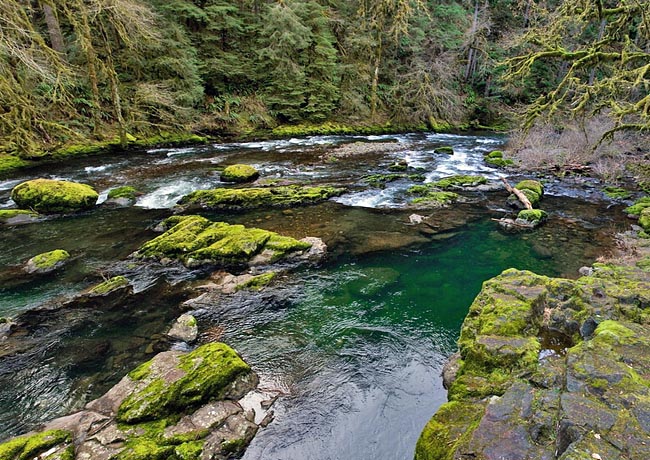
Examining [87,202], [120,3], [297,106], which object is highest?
[120,3]

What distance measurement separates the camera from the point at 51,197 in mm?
9828

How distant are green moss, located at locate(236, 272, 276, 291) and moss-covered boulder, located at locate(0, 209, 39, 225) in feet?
22.7

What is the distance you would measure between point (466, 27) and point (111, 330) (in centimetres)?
3449

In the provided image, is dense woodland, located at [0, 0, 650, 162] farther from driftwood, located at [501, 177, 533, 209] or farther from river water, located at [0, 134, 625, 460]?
river water, located at [0, 134, 625, 460]

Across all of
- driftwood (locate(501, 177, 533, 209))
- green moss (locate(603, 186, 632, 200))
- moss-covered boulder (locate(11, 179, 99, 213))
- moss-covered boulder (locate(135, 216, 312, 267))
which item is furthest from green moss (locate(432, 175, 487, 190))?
moss-covered boulder (locate(11, 179, 99, 213))

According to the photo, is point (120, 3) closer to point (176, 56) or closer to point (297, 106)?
point (176, 56)

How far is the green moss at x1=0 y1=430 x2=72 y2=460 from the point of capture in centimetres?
311

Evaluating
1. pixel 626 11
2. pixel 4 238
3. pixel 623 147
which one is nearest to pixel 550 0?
pixel 623 147

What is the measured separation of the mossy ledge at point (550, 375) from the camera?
8.04 feet

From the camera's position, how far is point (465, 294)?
6.75 meters

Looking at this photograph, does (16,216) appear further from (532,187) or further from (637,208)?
(637,208)

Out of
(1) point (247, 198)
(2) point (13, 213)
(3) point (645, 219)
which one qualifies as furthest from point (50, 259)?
(3) point (645, 219)

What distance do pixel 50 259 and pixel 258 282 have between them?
4.37m

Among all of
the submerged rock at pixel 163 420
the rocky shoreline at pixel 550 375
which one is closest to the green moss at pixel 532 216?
the rocky shoreline at pixel 550 375
